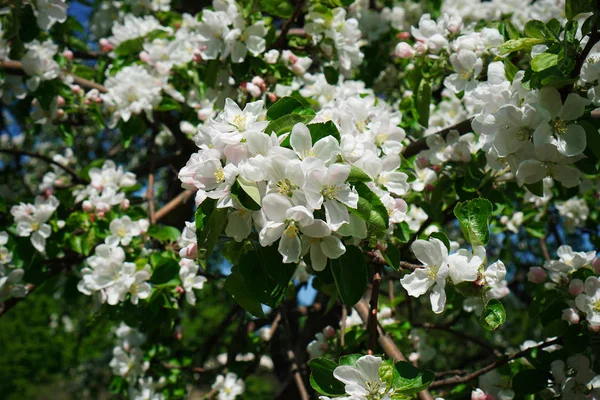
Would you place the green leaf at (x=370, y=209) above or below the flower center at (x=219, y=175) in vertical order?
below

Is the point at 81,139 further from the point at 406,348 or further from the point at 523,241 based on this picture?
the point at 523,241

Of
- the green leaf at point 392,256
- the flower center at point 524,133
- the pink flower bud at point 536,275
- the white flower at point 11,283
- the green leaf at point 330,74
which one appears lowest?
the white flower at point 11,283

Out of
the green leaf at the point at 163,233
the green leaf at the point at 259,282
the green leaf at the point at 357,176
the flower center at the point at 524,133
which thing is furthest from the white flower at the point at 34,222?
the flower center at the point at 524,133

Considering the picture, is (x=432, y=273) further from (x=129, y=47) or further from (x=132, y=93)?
(x=129, y=47)

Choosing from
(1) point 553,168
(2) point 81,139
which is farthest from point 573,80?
(2) point 81,139

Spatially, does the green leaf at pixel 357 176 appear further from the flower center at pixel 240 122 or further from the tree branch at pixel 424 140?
the tree branch at pixel 424 140

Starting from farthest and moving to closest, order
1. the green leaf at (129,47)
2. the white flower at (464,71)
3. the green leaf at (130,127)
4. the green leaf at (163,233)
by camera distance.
→ the green leaf at (129,47) < the green leaf at (130,127) < the green leaf at (163,233) < the white flower at (464,71)
